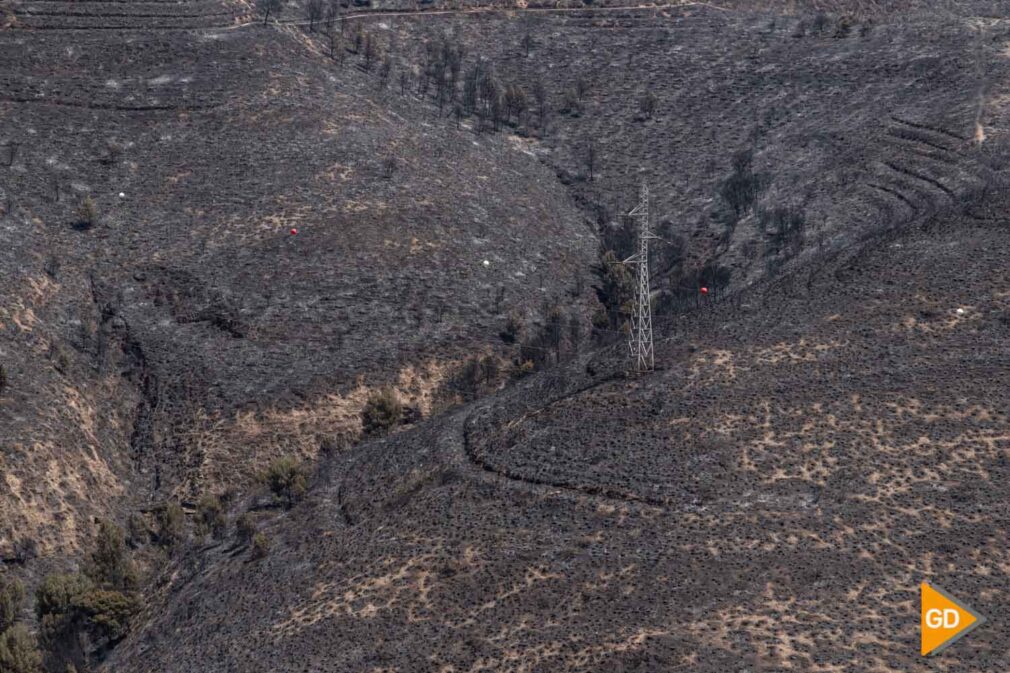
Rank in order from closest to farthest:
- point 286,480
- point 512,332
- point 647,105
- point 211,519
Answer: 1. point 286,480
2. point 211,519
3. point 512,332
4. point 647,105

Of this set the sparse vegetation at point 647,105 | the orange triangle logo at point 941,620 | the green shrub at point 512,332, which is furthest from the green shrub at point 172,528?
the sparse vegetation at point 647,105

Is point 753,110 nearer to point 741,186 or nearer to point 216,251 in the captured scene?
point 741,186

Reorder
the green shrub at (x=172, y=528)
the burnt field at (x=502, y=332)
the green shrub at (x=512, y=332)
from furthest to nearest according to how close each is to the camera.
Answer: the green shrub at (x=512, y=332) < the green shrub at (x=172, y=528) < the burnt field at (x=502, y=332)

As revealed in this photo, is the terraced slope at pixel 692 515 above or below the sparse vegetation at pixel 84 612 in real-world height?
above

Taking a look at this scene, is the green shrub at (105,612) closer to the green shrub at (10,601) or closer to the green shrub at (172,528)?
the green shrub at (10,601)

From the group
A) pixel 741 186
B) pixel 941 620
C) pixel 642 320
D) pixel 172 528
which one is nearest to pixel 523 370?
pixel 642 320

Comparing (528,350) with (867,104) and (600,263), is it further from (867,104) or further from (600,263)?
(867,104)

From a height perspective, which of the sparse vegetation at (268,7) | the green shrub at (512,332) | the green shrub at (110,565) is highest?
the sparse vegetation at (268,7)
